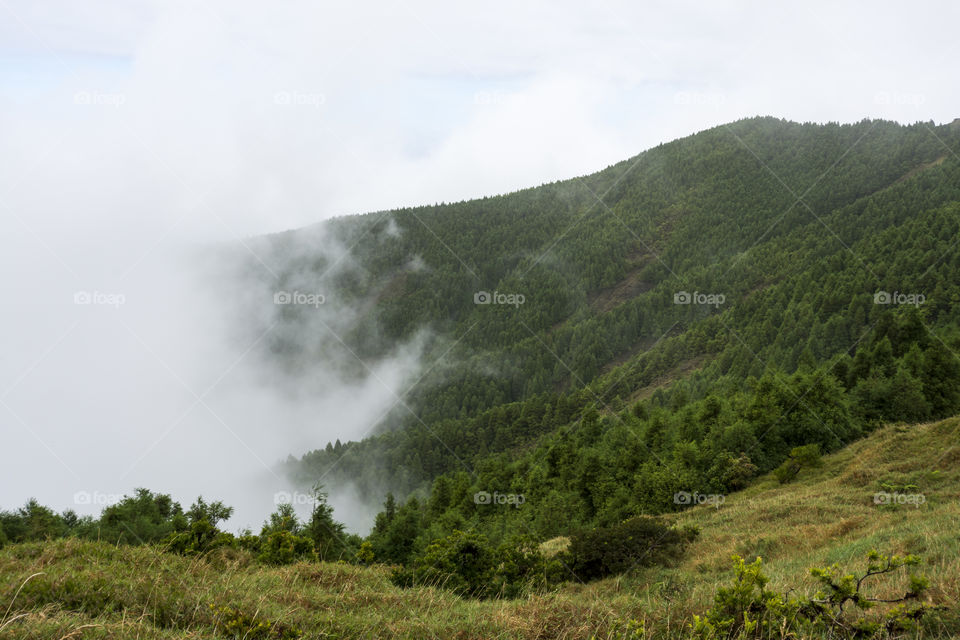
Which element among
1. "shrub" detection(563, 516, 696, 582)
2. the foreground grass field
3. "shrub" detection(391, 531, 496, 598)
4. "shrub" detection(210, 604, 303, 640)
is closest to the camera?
"shrub" detection(210, 604, 303, 640)

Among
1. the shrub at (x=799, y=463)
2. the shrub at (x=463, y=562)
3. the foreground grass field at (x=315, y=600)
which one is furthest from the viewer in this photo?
the shrub at (x=799, y=463)

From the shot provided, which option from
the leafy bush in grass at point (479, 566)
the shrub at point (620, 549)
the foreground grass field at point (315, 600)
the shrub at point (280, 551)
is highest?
the foreground grass field at point (315, 600)

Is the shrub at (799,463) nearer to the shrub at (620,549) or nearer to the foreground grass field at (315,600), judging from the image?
the shrub at (620,549)

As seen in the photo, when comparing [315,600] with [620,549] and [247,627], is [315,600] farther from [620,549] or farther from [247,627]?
[620,549]

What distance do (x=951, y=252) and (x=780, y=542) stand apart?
469 feet

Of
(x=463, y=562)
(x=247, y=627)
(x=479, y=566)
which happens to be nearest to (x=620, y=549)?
(x=479, y=566)

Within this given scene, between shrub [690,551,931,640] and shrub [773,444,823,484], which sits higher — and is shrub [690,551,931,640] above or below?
above

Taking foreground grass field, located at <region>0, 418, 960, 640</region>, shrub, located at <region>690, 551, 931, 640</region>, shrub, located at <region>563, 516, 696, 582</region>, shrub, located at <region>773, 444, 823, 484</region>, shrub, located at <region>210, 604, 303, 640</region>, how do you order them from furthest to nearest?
shrub, located at <region>773, 444, 823, 484</region> → shrub, located at <region>563, 516, 696, 582</region> → foreground grass field, located at <region>0, 418, 960, 640</region> → shrub, located at <region>210, 604, 303, 640</region> → shrub, located at <region>690, 551, 931, 640</region>

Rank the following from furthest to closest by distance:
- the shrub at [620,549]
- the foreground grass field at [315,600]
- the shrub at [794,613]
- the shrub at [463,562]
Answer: the shrub at [620,549], the shrub at [463,562], the foreground grass field at [315,600], the shrub at [794,613]

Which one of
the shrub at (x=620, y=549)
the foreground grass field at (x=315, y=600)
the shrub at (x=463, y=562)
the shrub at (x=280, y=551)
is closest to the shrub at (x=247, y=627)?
the foreground grass field at (x=315, y=600)

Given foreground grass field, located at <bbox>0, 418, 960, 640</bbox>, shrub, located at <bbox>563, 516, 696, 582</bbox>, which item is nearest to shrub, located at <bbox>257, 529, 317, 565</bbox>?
foreground grass field, located at <bbox>0, 418, 960, 640</bbox>

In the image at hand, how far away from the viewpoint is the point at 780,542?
891 inches

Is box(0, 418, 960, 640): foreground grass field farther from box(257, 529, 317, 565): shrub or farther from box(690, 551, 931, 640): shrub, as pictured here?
box(257, 529, 317, 565): shrub

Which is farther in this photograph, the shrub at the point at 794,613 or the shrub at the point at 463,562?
the shrub at the point at 463,562
